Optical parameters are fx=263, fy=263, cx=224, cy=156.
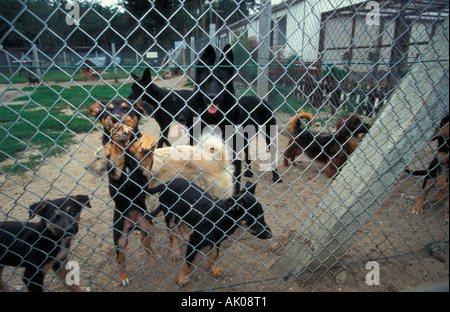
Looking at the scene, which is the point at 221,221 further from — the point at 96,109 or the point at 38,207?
the point at 96,109

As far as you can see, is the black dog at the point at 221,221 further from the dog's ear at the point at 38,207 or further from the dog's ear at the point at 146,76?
the dog's ear at the point at 146,76

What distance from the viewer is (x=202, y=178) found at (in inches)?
134

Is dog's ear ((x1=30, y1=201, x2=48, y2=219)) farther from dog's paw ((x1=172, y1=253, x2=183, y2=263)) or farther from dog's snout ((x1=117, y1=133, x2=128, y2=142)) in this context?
dog's paw ((x1=172, y1=253, x2=183, y2=263))

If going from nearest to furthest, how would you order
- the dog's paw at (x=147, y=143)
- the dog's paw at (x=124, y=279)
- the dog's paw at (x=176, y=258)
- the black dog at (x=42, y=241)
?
the black dog at (x=42, y=241) < the dog's paw at (x=147, y=143) < the dog's paw at (x=124, y=279) < the dog's paw at (x=176, y=258)

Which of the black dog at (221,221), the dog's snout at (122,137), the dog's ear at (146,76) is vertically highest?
the dog's ear at (146,76)

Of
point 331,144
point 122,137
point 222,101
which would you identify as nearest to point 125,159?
point 122,137

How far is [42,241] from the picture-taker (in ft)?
7.60

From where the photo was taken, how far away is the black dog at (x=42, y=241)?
2.21 m

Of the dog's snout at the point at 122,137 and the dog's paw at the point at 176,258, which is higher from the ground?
the dog's snout at the point at 122,137

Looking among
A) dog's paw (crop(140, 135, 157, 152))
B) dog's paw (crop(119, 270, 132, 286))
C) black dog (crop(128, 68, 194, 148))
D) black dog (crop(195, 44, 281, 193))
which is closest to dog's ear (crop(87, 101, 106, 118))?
dog's paw (crop(140, 135, 157, 152))

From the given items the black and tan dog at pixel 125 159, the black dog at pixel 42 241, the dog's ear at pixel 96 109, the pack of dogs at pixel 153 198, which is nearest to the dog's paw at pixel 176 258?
the pack of dogs at pixel 153 198

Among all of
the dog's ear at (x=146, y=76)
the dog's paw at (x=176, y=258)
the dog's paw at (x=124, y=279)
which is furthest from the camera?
the dog's ear at (x=146, y=76)

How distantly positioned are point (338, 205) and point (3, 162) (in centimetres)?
637
